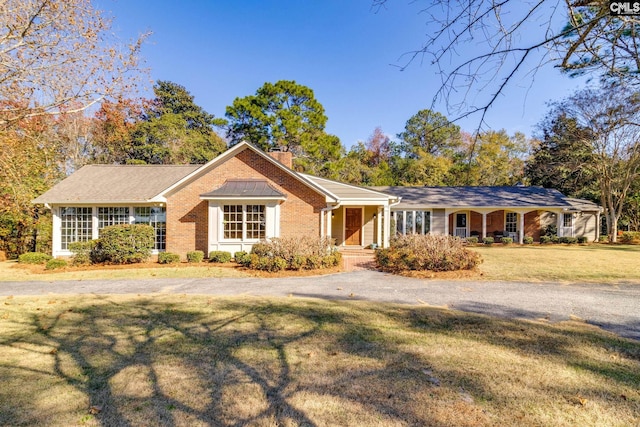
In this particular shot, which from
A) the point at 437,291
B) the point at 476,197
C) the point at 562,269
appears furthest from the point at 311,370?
the point at 476,197

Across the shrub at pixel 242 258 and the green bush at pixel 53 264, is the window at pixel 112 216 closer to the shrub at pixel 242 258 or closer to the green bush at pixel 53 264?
the green bush at pixel 53 264

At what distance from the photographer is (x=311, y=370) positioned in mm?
3881

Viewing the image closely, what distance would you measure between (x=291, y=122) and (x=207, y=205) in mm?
19996

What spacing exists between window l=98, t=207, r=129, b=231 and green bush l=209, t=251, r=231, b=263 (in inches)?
206

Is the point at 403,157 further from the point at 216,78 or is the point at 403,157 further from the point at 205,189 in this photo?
the point at 205,189

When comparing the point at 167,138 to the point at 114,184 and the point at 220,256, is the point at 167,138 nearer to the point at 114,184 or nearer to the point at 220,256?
the point at 114,184

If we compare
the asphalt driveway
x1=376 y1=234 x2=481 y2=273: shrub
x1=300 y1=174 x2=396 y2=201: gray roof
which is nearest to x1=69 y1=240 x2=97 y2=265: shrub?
the asphalt driveway

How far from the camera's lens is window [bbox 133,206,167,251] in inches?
591

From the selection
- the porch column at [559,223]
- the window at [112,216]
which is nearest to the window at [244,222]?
the window at [112,216]

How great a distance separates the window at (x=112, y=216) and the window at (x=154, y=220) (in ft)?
1.70

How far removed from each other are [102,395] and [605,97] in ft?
103

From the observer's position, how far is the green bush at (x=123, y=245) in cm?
1298

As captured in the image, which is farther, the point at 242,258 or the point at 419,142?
the point at 419,142

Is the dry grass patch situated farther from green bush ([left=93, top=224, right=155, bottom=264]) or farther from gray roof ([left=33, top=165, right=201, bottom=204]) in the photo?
gray roof ([left=33, top=165, right=201, bottom=204])
